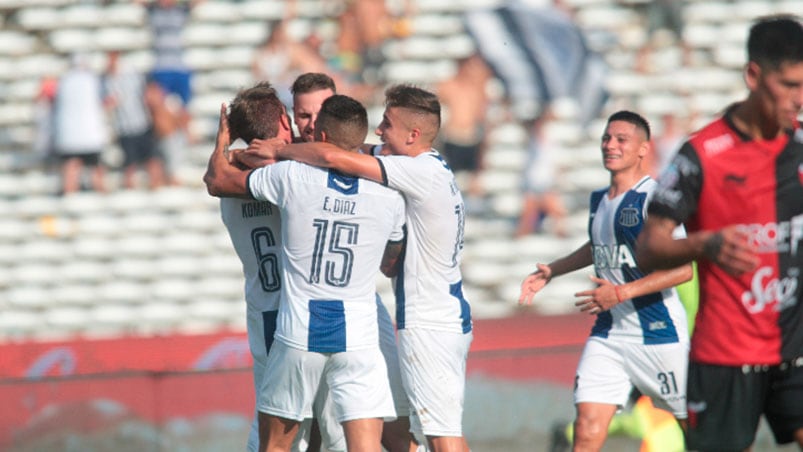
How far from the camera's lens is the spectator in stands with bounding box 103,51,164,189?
1221cm

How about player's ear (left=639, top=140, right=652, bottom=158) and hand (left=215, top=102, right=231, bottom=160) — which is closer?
hand (left=215, top=102, right=231, bottom=160)

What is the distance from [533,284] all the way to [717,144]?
2456 millimetres

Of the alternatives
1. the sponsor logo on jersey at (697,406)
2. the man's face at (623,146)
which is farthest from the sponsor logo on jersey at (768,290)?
the man's face at (623,146)

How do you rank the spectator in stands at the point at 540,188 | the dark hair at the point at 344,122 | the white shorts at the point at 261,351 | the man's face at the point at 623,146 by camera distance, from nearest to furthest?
1. the dark hair at the point at 344,122
2. the white shorts at the point at 261,351
3. the man's face at the point at 623,146
4. the spectator in stands at the point at 540,188

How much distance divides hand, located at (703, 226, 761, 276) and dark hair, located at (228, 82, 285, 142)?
113 inches

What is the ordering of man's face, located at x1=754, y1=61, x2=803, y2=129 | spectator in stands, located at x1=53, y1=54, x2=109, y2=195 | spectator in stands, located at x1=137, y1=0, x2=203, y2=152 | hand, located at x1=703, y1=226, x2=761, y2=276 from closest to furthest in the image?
hand, located at x1=703, y1=226, x2=761, y2=276, man's face, located at x1=754, y1=61, x2=803, y2=129, spectator in stands, located at x1=53, y1=54, x2=109, y2=195, spectator in stands, located at x1=137, y1=0, x2=203, y2=152

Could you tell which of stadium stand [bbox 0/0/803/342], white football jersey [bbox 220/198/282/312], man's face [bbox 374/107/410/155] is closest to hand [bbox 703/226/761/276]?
man's face [bbox 374/107/410/155]

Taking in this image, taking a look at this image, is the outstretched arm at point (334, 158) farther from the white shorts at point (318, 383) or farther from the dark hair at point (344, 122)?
the white shorts at point (318, 383)

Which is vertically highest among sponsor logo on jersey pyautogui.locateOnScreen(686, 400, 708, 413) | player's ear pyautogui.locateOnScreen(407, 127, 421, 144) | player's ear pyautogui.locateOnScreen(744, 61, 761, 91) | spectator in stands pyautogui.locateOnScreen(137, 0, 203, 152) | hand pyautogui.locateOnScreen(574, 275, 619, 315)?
spectator in stands pyautogui.locateOnScreen(137, 0, 203, 152)

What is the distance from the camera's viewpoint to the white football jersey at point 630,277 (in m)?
6.80

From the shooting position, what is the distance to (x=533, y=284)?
22.4ft

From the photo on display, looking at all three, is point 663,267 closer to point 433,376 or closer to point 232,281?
point 433,376

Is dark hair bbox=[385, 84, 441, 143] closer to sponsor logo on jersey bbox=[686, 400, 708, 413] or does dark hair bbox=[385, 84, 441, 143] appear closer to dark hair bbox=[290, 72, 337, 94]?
dark hair bbox=[290, 72, 337, 94]

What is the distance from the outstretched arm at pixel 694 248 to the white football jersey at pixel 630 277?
2.33 metres
